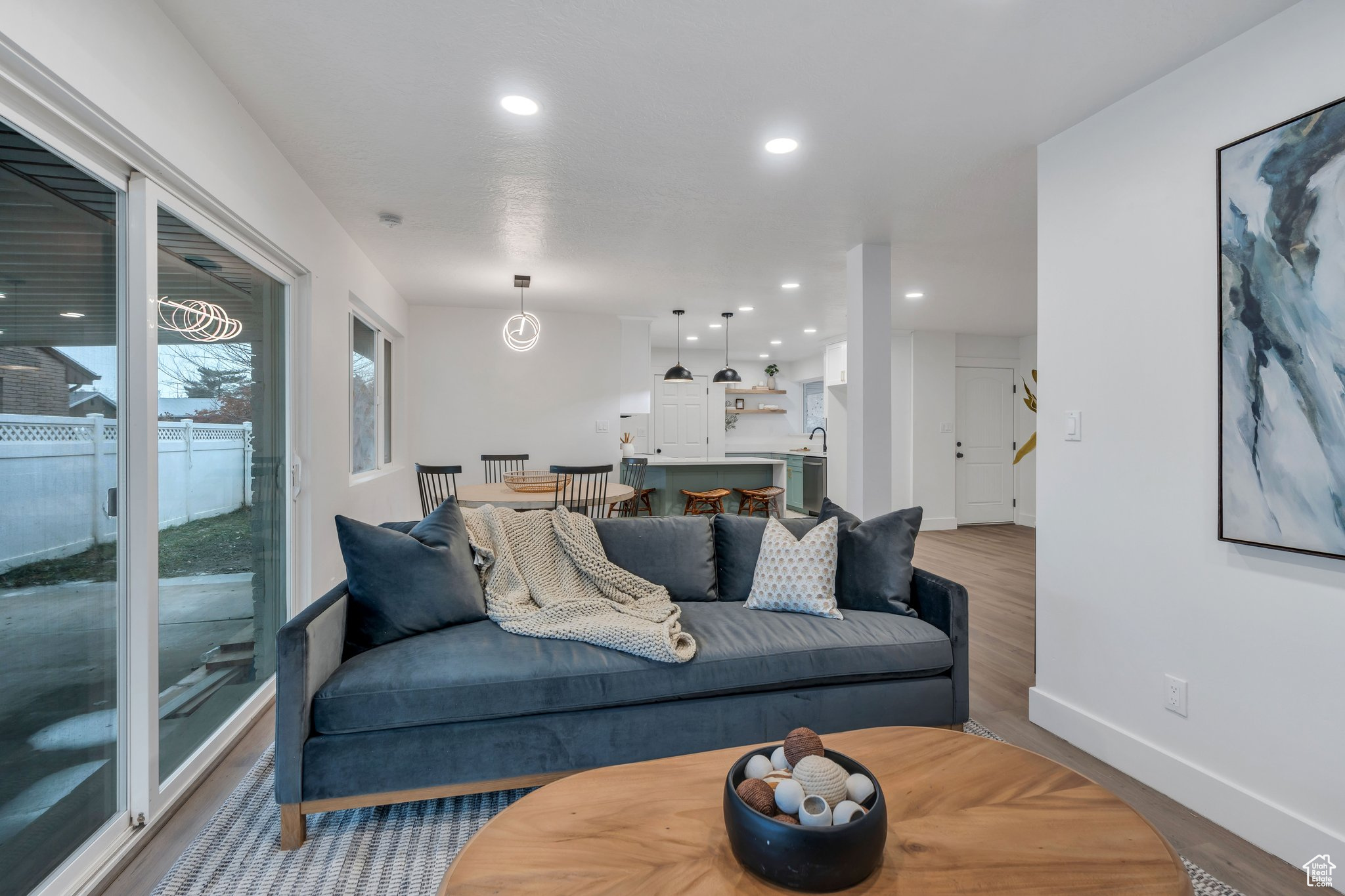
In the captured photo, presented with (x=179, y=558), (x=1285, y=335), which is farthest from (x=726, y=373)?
(x=179, y=558)

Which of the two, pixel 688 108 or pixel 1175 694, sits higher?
pixel 688 108

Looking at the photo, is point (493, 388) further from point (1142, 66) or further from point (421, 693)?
point (1142, 66)

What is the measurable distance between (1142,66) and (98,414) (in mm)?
3414

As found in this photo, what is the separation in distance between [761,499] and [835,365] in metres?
2.36

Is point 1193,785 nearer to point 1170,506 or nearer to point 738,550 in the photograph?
point 1170,506

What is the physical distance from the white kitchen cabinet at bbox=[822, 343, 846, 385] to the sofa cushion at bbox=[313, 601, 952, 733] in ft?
19.0

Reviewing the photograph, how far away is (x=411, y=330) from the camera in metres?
6.15

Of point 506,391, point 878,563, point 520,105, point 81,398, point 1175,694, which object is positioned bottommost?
point 1175,694

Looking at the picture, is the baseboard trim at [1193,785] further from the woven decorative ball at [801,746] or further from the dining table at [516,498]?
the dining table at [516,498]

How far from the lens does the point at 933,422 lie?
24.2ft

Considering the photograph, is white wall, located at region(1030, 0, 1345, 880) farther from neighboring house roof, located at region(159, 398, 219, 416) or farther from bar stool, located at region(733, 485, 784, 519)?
bar stool, located at region(733, 485, 784, 519)

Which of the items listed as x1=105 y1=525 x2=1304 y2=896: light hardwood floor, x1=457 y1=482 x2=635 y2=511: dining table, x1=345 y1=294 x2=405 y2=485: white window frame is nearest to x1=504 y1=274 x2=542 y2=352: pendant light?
x1=345 y1=294 x2=405 y2=485: white window frame

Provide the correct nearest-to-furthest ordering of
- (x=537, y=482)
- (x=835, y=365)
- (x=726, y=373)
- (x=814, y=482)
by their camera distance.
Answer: (x=537, y=482) → (x=726, y=373) → (x=835, y=365) → (x=814, y=482)

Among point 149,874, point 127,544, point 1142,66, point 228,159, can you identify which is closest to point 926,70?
point 1142,66
